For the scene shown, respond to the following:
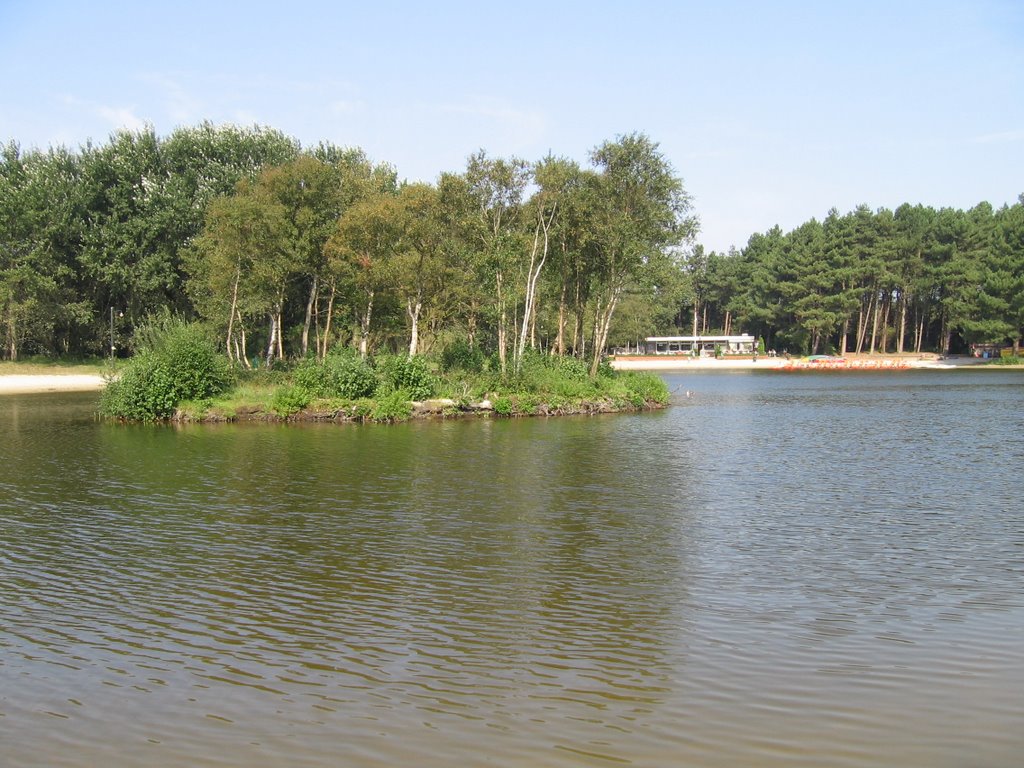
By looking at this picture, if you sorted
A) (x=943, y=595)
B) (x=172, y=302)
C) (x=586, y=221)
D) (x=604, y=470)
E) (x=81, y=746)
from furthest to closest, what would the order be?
(x=172, y=302) → (x=586, y=221) → (x=604, y=470) → (x=943, y=595) → (x=81, y=746)

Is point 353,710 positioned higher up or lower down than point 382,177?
lower down

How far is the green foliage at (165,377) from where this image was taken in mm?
33750

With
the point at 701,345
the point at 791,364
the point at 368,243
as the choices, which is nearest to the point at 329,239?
the point at 368,243

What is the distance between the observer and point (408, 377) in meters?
35.9

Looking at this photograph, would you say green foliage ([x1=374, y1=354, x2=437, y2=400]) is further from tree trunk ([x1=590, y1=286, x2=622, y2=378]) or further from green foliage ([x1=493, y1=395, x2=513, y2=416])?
tree trunk ([x1=590, y1=286, x2=622, y2=378])

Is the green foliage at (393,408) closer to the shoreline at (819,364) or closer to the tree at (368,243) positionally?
the tree at (368,243)

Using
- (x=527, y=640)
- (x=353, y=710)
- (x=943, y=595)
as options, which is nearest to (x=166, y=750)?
(x=353, y=710)

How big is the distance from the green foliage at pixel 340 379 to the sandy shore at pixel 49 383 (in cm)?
2511

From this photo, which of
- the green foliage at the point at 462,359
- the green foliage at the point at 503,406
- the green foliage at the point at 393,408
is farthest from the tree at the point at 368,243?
the green foliage at the point at 503,406

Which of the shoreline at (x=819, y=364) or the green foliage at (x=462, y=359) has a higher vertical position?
the shoreline at (x=819, y=364)

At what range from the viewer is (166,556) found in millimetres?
13117

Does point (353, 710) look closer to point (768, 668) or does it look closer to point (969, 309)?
point (768, 668)

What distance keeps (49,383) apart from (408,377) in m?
32.9

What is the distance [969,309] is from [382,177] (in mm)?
75296
